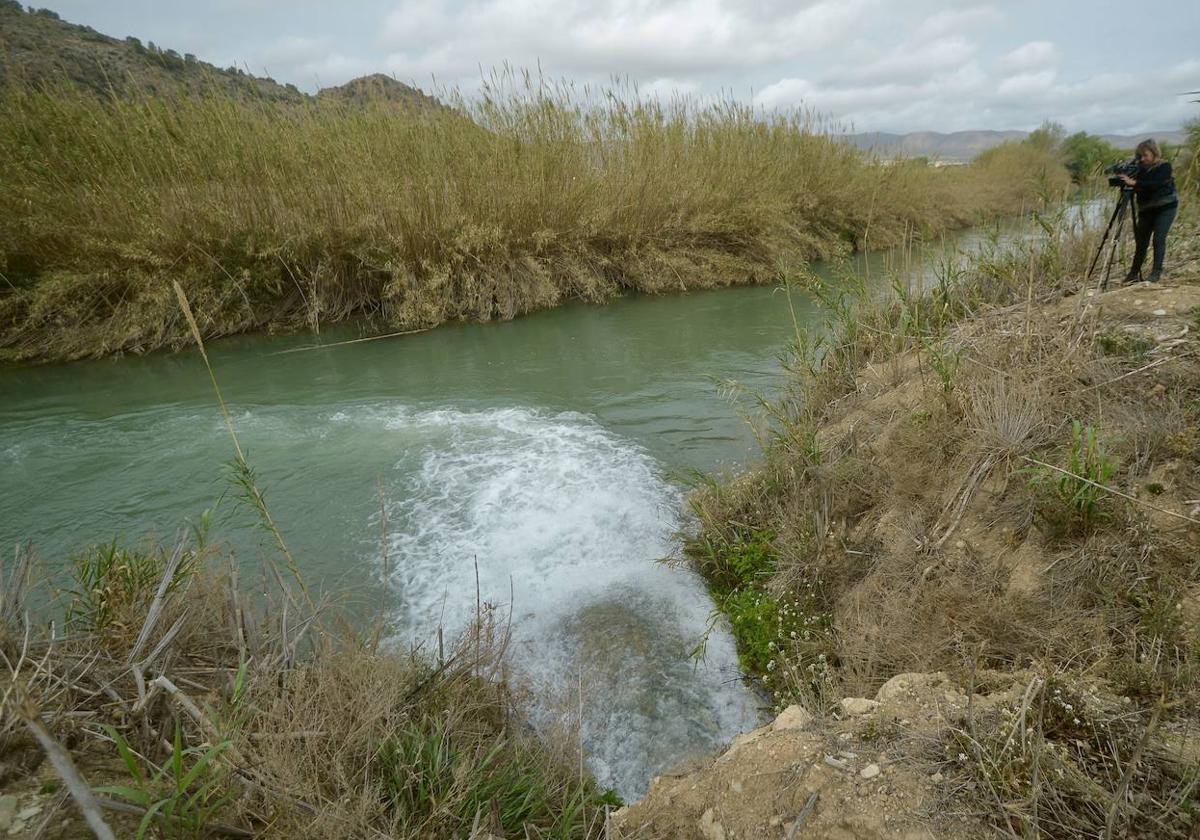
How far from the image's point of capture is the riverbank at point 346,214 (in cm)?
700

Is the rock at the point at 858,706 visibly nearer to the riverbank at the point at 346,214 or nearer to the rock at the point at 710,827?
the rock at the point at 710,827

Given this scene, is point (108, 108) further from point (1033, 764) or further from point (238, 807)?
point (1033, 764)

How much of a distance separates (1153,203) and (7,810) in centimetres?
624

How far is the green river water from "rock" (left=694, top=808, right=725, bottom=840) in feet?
2.08

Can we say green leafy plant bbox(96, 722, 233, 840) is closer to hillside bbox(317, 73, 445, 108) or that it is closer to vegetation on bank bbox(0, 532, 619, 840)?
vegetation on bank bbox(0, 532, 619, 840)

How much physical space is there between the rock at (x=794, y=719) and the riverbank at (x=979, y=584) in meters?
0.01

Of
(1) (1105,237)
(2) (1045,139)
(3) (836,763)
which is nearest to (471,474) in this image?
(3) (836,763)

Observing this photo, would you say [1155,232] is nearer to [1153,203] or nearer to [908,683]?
[1153,203]

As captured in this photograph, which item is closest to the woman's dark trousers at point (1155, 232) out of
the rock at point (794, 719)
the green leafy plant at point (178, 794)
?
the rock at point (794, 719)

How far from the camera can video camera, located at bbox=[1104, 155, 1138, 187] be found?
4098 millimetres

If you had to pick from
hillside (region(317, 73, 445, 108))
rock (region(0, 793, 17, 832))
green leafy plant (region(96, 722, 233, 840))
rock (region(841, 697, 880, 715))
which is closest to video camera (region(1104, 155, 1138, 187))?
rock (region(841, 697, 880, 715))

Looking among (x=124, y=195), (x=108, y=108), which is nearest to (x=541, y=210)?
(x=124, y=195)

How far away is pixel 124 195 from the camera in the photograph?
7133 mm

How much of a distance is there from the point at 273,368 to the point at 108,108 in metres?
4.43
